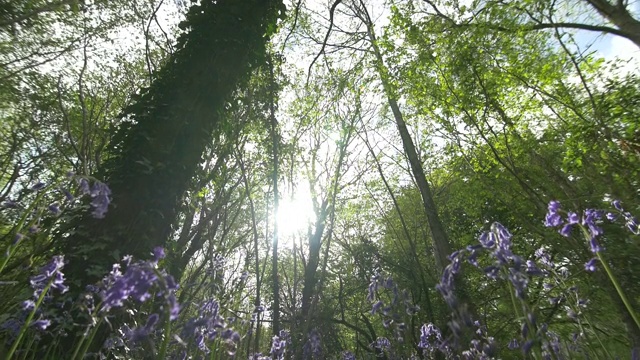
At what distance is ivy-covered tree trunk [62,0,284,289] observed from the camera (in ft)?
10.5

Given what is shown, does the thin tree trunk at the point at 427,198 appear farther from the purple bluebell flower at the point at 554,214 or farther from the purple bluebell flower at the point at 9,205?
the purple bluebell flower at the point at 9,205

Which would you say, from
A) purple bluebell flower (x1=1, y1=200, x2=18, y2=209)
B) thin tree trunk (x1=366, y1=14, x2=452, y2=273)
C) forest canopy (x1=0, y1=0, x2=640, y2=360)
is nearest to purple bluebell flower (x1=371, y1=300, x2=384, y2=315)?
forest canopy (x1=0, y1=0, x2=640, y2=360)

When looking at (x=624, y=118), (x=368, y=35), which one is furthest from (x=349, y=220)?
(x=624, y=118)

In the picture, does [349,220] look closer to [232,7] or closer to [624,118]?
[624,118]

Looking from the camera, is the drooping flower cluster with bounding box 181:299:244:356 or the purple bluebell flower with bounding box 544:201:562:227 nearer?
the drooping flower cluster with bounding box 181:299:244:356

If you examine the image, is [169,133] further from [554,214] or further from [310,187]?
[310,187]

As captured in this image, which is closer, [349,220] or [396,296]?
A: [396,296]

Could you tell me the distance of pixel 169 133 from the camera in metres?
3.83

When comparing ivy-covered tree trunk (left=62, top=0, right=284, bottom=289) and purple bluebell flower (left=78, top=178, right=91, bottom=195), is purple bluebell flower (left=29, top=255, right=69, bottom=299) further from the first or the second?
ivy-covered tree trunk (left=62, top=0, right=284, bottom=289)

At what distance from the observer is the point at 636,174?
20.1 feet

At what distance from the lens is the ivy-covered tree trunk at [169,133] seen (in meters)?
3.20

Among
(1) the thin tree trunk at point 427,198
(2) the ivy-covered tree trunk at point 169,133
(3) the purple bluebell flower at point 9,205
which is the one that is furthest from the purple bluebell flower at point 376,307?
(1) the thin tree trunk at point 427,198

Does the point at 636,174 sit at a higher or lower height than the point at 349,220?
lower

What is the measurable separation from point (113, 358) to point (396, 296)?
2.69 metres
